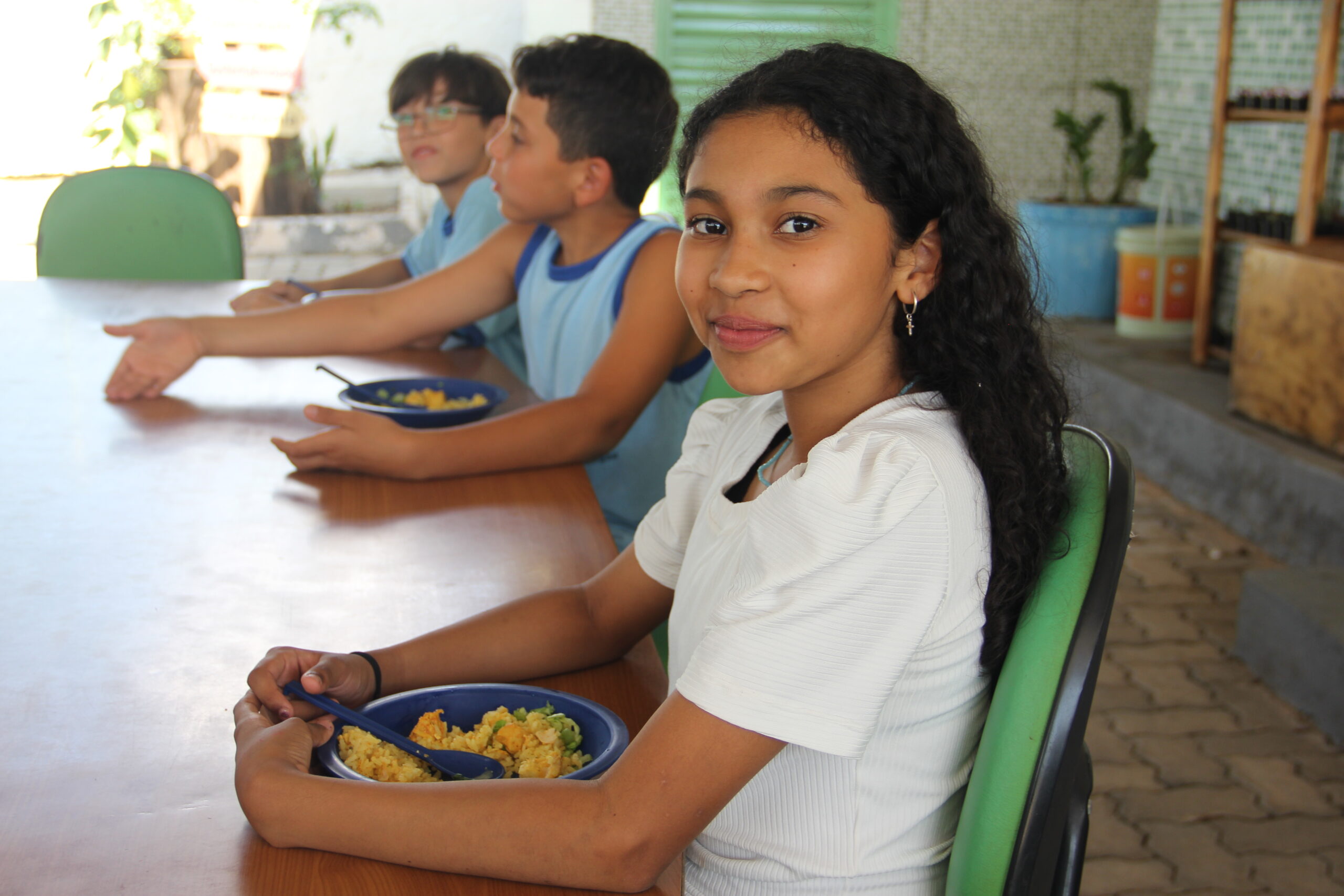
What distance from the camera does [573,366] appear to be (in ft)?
6.61

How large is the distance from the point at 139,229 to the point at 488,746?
279 cm

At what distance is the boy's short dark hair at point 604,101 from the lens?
1.88m

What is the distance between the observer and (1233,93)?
4.50 meters

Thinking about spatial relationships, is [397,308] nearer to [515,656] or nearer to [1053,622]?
[515,656]

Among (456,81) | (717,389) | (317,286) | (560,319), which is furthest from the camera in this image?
(317,286)

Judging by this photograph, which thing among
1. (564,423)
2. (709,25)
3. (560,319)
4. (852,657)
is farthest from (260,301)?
(709,25)

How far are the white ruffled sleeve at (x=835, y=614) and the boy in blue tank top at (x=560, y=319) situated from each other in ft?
2.68

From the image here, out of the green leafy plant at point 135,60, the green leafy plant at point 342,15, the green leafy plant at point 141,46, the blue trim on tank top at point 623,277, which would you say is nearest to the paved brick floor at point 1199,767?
the blue trim on tank top at point 623,277

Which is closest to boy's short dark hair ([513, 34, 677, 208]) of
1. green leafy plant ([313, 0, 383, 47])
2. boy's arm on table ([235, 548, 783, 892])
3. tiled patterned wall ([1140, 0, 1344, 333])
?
boy's arm on table ([235, 548, 783, 892])

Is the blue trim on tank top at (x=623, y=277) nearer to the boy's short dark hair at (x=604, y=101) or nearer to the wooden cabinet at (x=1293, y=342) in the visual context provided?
the boy's short dark hair at (x=604, y=101)

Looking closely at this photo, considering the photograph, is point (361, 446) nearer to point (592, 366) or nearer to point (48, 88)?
point (592, 366)

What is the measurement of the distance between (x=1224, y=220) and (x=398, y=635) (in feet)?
12.8

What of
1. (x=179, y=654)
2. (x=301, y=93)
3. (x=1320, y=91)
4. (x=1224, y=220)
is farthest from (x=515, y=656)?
(x=301, y=93)

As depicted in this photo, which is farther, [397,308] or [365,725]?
[397,308]
